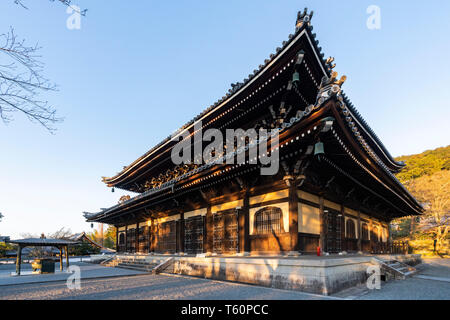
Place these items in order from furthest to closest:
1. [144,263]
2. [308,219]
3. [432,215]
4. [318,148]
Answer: [432,215]
[144,263]
[308,219]
[318,148]

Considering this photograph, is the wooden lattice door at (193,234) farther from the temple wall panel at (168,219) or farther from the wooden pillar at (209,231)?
the temple wall panel at (168,219)

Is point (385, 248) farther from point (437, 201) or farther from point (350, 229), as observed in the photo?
point (437, 201)

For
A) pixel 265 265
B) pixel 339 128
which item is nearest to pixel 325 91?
pixel 339 128

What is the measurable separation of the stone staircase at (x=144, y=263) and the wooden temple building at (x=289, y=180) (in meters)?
1.40

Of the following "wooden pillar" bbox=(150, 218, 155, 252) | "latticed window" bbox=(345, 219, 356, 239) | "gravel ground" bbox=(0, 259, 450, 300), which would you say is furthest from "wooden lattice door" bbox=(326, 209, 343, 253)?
"wooden pillar" bbox=(150, 218, 155, 252)

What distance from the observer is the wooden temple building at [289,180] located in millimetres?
7750

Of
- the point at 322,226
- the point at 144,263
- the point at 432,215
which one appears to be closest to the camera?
the point at 322,226

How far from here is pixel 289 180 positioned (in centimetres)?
891

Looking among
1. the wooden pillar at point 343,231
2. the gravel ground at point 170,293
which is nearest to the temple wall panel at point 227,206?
the gravel ground at point 170,293

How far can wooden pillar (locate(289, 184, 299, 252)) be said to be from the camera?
28.7ft

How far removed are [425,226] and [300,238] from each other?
110 ft

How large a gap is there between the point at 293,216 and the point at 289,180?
1.22 m

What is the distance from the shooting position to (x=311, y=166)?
9.44m

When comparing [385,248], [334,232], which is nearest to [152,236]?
[334,232]
